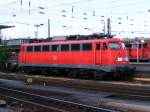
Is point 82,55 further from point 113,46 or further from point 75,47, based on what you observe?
point 113,46

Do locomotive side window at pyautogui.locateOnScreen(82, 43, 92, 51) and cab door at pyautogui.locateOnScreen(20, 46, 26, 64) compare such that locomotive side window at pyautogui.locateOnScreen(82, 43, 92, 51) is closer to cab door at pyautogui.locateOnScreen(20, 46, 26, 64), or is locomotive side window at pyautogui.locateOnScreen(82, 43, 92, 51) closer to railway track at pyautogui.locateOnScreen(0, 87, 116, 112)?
railway track at pyautogui.locateOnScreen(0, 87, 116, 112)

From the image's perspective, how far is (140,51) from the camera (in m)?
45.3

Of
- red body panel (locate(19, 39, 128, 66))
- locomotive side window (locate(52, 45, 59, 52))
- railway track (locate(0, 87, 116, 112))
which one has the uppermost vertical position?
locomotive side window (locate(52, 45, 59, 52))

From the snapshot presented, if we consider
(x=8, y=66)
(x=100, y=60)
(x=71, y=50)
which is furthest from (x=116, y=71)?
(x=8, y=66)

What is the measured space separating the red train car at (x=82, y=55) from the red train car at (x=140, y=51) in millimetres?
13737

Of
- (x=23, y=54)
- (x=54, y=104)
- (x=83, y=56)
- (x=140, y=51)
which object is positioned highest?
(x=140, y=51)

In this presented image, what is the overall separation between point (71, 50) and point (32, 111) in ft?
50.7

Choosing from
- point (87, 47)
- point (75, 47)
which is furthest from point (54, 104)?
point (75, 47)

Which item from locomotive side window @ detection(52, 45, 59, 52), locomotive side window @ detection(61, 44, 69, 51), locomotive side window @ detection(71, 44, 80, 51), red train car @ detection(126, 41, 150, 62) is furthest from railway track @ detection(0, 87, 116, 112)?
red train car @ detection(126, 41, 150, 62)

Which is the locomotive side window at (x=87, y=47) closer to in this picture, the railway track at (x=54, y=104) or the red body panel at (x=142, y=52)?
the railway track at (x=54, y=104)

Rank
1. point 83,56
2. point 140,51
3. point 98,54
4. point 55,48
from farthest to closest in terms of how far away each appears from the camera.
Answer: point 140,51, point 55,48, point 83,56, point 98,54

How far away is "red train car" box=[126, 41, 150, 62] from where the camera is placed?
44344 millimetres

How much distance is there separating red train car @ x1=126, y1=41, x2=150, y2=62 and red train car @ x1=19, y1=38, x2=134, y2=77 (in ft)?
45.1

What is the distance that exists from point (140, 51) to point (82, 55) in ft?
57.8
